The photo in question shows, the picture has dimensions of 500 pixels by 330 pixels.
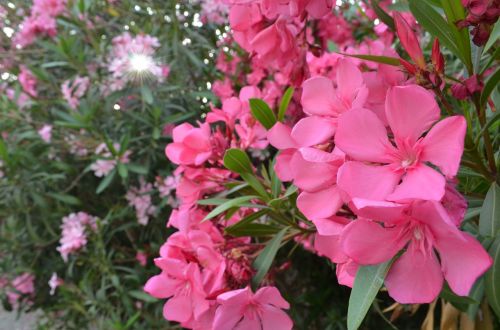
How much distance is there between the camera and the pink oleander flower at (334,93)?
0.47 m

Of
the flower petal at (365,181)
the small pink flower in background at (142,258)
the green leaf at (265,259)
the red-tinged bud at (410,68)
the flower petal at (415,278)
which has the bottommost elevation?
the small pink flower in background at (142,258)

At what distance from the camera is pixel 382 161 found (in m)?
0.38

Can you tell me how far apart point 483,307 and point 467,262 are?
2.12 feet

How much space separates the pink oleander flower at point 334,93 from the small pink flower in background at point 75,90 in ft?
4.99

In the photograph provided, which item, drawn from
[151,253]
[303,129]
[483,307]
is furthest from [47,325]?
[303,129]

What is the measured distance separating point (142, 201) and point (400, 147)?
149 centimetres

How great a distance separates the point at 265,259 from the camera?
2.35 feet

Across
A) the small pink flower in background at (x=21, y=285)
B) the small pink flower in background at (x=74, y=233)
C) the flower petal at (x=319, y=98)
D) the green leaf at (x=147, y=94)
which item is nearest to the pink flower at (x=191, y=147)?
the flower petal at (x=319, y=98)

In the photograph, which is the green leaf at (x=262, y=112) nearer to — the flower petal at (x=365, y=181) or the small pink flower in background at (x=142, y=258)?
the flower petal at (x=365, y=181)

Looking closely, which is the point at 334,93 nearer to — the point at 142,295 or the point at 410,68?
the point at 410,68

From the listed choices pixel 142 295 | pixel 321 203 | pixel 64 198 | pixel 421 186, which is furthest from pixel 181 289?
pixel 64 198

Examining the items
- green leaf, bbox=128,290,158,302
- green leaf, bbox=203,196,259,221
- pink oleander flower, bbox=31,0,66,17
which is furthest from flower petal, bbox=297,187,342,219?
pink oleander flower, bbox=31,0,66,17

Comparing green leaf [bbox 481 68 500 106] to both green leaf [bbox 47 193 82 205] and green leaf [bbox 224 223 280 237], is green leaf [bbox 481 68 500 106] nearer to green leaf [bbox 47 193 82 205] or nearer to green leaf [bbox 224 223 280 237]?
green leaf [bbox 224 223 280 237]

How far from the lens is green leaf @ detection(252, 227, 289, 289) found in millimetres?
693
